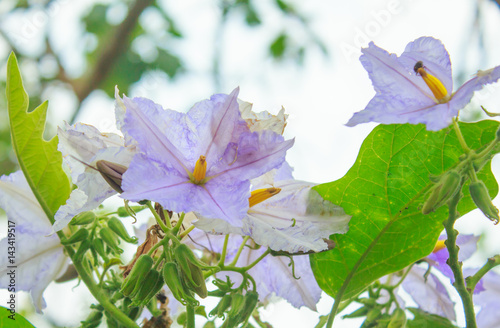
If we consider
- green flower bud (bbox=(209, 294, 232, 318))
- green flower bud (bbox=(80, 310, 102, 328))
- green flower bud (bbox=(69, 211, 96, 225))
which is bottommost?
green flower bud (bbox=(80, 310, 102, 328))

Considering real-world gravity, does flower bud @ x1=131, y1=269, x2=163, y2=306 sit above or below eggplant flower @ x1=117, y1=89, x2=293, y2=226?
below

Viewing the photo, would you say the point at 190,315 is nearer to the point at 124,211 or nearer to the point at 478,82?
the point at 124,211

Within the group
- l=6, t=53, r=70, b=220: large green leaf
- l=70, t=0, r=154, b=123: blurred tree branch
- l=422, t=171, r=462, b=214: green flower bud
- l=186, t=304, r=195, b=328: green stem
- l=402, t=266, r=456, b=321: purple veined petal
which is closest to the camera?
l=422, t=171, r=462, b=214: green flower bud

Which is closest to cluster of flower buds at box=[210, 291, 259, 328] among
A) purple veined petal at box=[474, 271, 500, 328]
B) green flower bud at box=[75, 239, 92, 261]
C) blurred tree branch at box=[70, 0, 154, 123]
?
green flower bud at box=[75, 239, 92, 261]

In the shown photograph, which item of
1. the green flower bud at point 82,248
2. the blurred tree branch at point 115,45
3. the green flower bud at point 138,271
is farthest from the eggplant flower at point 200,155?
the blurred tree branch at point 115,45

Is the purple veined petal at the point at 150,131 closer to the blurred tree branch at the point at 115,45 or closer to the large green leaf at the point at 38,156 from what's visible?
the large green leaf at the point at 38,156

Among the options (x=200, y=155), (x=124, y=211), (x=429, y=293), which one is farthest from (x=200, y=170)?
(x=429, y=293)

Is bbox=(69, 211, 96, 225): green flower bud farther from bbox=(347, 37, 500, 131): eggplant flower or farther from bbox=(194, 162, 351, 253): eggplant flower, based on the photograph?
bbox=(347, 37, 500, 131): eggplant flower
